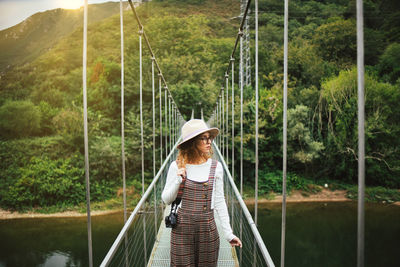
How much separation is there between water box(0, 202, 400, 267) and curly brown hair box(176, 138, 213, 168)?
19.1 feet

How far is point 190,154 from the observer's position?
3.10 feet

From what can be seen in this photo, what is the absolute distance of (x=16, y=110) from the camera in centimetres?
1116

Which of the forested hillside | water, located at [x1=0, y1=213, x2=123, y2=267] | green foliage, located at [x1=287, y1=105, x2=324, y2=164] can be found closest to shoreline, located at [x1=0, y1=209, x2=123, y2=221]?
water, located at [x1=0, y1=213, x2=123, y2=267]

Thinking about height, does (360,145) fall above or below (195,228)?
above

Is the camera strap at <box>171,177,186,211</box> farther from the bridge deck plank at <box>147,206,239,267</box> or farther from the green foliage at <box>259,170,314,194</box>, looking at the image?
Result: the green foliage at <box>259,170,314,194</box>

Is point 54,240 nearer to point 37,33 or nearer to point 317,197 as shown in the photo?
point 317,197

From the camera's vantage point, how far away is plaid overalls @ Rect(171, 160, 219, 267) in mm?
912

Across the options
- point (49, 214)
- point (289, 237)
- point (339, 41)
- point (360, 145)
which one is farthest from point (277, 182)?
point (360, 145)

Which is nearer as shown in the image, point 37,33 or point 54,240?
point 54,240

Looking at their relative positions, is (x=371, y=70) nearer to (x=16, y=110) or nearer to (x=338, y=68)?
(x=338, y=68)

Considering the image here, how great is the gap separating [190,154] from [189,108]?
8.81 m

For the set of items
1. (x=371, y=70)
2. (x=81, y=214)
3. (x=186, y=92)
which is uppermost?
(x=371, y=70)

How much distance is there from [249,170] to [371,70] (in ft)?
17.4

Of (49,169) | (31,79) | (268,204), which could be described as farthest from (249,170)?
(31,79)
